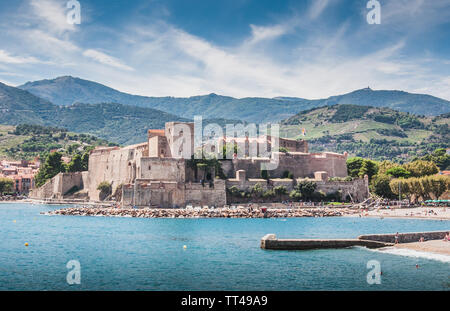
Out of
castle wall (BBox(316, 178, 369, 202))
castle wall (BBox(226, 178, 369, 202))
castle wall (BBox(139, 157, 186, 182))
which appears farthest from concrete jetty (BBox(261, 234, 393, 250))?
castle wall (BBox(316, 178, 369, 202))

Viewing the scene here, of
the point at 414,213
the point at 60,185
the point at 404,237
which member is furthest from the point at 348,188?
the point at 60,185

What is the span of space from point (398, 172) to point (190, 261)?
46.5m

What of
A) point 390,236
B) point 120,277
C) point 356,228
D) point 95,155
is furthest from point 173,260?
point 95,155

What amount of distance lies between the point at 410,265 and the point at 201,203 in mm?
29379

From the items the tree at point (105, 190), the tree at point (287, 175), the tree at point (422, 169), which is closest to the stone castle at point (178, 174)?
the tree at point (287, 175)

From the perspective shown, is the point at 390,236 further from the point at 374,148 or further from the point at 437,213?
the point at 374,148

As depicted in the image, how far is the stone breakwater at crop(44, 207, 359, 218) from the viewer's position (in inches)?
1663

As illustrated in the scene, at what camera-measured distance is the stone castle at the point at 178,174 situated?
4625 cm

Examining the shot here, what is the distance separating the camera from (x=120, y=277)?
59.0 ft

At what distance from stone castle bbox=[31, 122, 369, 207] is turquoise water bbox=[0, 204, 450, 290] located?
11.5 metres

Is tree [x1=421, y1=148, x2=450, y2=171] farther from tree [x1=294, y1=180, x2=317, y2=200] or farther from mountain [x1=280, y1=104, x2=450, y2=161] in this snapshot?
mountain [x1=280, y1=104, x2=450, y2=161]

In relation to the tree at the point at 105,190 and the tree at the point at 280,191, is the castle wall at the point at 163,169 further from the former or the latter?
the tree at the point at 105,190

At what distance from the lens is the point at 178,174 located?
155 ft
